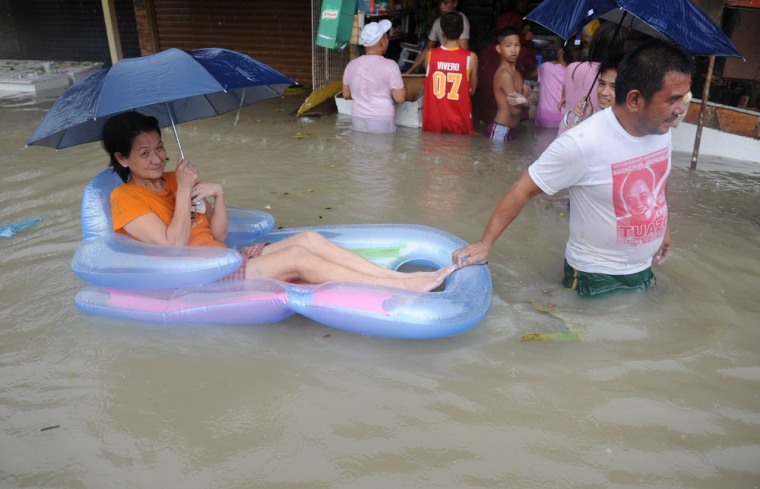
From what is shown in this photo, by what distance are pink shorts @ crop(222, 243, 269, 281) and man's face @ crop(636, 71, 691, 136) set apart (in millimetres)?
2116

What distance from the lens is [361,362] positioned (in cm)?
301

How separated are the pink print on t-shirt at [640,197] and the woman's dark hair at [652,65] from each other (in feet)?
1.22

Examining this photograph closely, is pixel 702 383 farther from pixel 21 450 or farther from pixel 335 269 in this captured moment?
pixel 21 450

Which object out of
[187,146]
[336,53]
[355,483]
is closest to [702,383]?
[355,483]

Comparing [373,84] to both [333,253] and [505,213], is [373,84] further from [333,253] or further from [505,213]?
[505,213]

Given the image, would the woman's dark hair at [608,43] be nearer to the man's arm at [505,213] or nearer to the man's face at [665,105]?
the man's face at [665,105]

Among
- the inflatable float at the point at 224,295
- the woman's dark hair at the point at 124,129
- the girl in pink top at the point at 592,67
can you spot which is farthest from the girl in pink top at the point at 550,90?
the woman's dark hair at the point at 124,129

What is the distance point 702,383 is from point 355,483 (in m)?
1.69

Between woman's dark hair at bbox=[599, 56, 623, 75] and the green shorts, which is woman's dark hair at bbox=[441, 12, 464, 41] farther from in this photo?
the green shorts

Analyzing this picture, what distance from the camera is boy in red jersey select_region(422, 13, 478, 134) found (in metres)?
6.70

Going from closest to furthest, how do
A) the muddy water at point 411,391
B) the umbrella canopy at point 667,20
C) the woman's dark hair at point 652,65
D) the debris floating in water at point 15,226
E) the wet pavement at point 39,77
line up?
the muddy water at point 411,391 < the woman's dark hair at point 652,65 < the umbrella canopy at point 667,20 < the debris floating in water at point 15,226 < the wet pavement at point 39,77

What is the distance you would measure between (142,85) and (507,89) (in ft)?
15.0

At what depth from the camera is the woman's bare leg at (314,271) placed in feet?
10.8

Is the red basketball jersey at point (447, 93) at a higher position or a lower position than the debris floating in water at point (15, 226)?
higher
